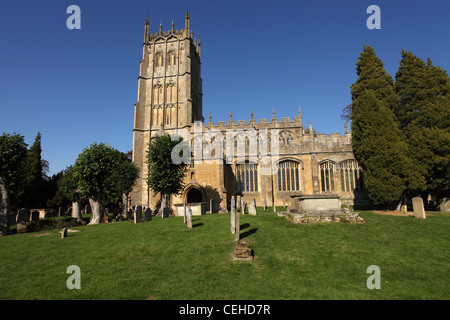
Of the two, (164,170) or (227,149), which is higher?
(227,149)

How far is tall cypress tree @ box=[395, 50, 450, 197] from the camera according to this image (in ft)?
57.1

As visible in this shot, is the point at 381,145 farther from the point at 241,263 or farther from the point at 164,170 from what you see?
the point at 164,170

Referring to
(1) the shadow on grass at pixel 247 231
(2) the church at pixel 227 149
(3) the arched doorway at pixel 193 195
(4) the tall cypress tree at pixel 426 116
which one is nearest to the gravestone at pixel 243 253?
(1) the shadow on grass at pixel 247 231

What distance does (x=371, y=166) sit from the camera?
1800cm

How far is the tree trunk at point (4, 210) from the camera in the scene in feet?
45.4

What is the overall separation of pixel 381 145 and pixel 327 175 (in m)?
8.28

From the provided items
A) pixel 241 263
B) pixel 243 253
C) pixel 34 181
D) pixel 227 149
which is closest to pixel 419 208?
pixel 243 253

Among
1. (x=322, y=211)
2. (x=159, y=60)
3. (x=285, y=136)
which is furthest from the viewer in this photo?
(x=159, y=60)

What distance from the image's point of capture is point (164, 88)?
37.4m

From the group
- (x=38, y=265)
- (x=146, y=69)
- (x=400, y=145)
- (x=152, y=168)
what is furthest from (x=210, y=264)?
(x=146, y=69)

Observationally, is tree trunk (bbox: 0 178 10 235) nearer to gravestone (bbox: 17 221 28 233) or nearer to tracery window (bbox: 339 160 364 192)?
gravestone (bbox: 17 221 28 233)

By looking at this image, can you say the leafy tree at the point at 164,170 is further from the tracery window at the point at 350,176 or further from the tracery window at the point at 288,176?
the tracery window at the point at 350,176

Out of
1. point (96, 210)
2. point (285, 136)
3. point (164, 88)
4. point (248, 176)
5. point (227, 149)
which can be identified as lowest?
point (96, 210)

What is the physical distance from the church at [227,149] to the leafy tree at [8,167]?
1012 cm
